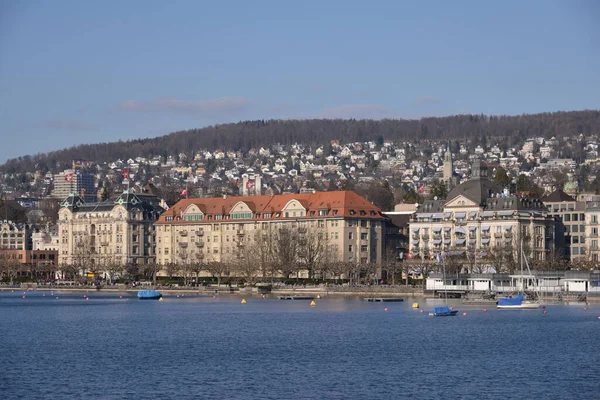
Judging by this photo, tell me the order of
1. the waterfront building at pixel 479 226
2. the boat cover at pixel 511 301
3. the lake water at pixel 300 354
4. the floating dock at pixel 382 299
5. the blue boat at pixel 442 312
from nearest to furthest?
the lake water at pixel 300 354, the blue boat at pixel 442 312, the boat cover at pixel 511 301, the floating dock at pixel 382 299, the waterfront building at pixel 479 226

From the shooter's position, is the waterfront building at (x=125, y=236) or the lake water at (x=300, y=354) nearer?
the lake water at (x=300, y=354)

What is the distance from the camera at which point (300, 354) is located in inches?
2958

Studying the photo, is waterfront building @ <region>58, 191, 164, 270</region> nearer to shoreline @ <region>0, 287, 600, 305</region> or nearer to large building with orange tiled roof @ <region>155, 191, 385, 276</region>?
large building with orange tiled roof @ <region>155, 191, 385, 276</region>

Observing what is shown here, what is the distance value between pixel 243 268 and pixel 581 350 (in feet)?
304

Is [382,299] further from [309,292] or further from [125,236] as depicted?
[125,236]

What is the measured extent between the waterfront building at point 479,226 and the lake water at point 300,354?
36775mm

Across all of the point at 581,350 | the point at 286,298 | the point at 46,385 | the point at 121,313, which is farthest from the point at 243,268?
the point at 46,385

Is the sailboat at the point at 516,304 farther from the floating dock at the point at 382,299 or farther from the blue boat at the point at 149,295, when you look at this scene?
the blue boat at the point at 149,295

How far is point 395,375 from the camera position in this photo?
65.1 meters

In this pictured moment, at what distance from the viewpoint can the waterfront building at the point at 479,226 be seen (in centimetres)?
15450

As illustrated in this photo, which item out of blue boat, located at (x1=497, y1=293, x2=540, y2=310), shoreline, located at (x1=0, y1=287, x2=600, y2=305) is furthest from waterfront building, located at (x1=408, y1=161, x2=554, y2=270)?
blue boat, located at (x1=497, y1=293, x2=540, y2=310)

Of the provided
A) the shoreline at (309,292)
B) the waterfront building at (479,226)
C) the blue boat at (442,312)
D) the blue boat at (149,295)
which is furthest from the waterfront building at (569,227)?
the blue boat at (442,312)

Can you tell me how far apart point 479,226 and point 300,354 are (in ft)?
288

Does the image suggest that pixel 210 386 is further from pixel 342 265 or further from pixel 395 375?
pixel 342 265
